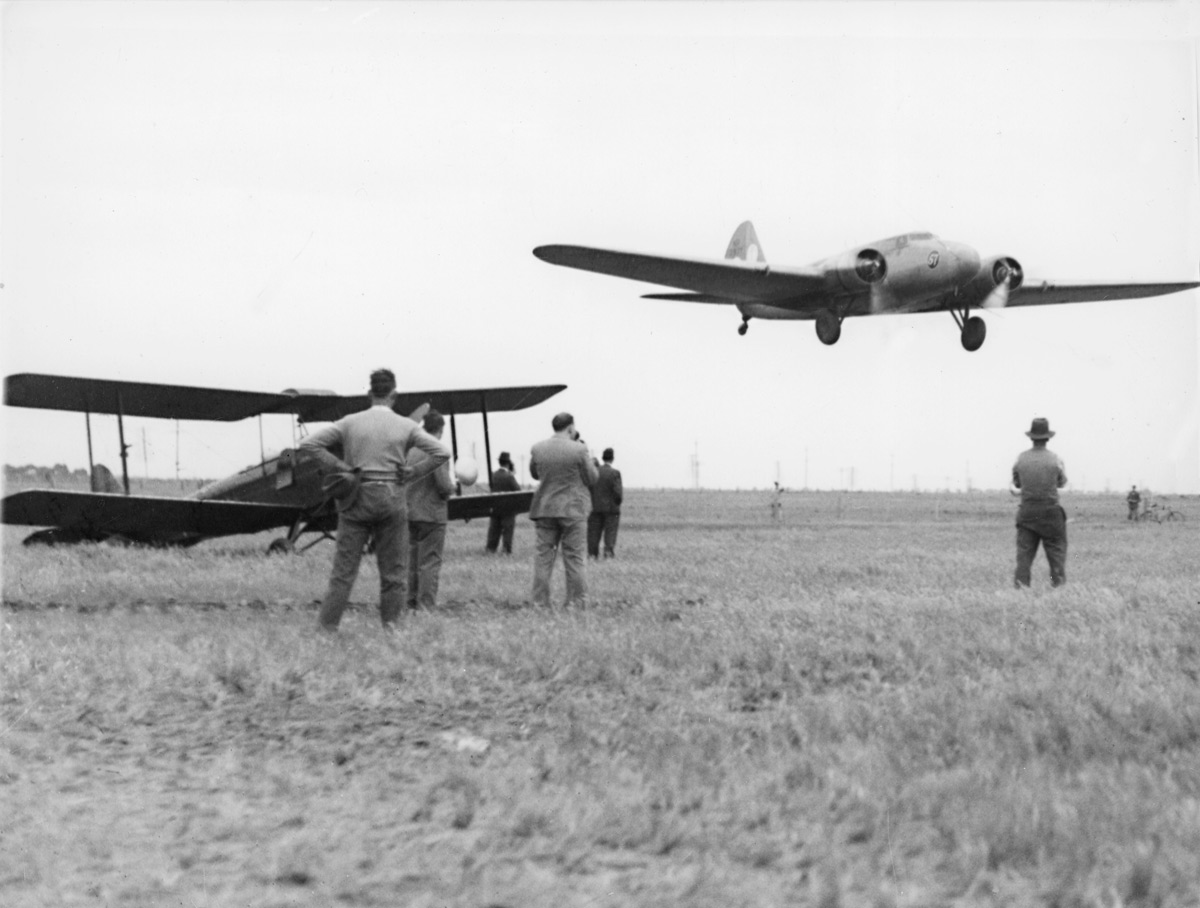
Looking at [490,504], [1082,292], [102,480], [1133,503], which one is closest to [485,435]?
[490,504]

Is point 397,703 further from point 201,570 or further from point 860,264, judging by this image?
point 860,264

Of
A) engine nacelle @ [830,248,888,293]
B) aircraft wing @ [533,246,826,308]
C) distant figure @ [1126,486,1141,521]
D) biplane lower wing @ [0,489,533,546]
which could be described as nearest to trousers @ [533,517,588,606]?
biplane lower wing @ [0,489,533,546]

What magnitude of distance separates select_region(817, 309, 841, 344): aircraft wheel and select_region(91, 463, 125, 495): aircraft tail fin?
1122 cm

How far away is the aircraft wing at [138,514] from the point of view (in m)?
14.2

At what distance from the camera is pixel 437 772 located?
4.04 m

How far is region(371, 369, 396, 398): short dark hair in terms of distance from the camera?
7.54m

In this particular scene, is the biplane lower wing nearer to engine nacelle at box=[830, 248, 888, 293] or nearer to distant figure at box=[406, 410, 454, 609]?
engine nacelle at box=[830, 248, 888, 293]

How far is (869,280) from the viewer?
17000 mm

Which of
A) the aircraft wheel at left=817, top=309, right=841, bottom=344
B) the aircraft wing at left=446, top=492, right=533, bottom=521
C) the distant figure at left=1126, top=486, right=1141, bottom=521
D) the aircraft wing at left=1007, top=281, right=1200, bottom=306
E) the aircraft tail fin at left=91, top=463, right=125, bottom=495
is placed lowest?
the distant figure at left=1126, top=486, right=1141, bottom=521

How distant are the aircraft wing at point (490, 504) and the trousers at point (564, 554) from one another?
640 centimetres

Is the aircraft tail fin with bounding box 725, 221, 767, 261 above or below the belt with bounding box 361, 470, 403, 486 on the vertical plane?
above

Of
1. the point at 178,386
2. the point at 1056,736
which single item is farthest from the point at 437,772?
the point at 178,386

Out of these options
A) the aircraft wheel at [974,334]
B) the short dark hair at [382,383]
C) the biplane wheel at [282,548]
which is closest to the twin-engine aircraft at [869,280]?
the aircraft wheel at [974,334]

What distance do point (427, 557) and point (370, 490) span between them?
1.72 meters
